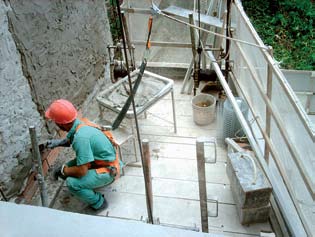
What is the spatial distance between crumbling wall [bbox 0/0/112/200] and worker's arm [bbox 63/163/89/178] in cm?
37

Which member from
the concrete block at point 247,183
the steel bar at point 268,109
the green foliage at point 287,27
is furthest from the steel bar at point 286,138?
the green foliage at point 287,27

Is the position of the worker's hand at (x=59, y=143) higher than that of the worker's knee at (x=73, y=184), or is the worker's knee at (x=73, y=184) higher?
the worker's hand at (x=59, y=143)

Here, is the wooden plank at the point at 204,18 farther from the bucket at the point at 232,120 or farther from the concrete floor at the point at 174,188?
the concrete floor at the point at 174,188

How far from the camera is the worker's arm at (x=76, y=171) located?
122 inches

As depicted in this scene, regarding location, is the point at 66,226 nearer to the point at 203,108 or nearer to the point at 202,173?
the point at 202,173

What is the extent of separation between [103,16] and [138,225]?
410 centimetres

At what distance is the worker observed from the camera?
118 inches

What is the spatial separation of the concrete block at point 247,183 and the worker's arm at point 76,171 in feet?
4.15

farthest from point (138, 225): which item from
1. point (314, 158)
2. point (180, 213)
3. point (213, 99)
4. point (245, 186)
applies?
point (213, 99)

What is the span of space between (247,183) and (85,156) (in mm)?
1336

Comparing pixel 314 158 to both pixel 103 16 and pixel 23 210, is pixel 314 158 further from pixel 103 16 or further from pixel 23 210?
pixel 103 16

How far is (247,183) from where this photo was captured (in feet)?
9.87

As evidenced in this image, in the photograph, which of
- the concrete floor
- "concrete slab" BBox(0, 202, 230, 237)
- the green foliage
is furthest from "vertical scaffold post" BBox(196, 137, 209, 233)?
the green foliage

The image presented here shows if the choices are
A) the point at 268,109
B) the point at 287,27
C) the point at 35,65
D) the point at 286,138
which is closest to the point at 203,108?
the point at 268,109
